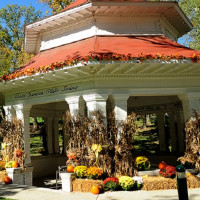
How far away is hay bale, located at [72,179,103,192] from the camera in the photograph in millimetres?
9219

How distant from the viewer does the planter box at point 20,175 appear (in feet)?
38.0

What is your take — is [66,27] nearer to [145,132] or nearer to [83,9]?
[83,9]

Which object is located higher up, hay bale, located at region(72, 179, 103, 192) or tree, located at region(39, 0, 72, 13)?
tree, located at region(39, 0, 72, 13)

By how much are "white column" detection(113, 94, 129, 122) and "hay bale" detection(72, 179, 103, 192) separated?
2.83m

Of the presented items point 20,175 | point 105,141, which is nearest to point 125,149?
point 105,141

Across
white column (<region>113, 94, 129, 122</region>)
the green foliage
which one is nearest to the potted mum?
the green foliage

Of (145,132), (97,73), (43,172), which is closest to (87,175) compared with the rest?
(97,73)

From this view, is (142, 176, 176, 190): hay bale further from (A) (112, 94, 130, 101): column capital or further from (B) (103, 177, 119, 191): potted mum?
(A) (112, 94, 130, 101): column capital

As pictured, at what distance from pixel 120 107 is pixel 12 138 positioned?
226 inches

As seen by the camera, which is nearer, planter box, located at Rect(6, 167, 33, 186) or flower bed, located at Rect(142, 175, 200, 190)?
flower bed, located at Rect(142, 175, 200, 190)

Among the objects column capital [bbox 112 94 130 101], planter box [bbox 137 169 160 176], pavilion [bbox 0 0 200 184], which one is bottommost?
planter box [bbox 137 169 160 176]

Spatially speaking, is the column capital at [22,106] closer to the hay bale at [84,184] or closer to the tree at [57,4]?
the hay bale at [84,184]

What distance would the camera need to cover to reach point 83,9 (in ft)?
41.1

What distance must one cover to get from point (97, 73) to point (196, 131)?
4.61 metres
